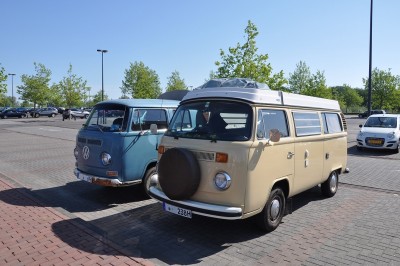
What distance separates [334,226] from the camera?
18.7 feet

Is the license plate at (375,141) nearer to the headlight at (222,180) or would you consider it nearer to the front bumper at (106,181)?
the front bumper at (106,181)

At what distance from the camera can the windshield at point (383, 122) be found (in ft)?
52.2

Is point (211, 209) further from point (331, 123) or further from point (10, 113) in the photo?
point (10, 113)

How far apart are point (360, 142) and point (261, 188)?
12.4m

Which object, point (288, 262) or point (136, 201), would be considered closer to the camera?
point (288, 262)

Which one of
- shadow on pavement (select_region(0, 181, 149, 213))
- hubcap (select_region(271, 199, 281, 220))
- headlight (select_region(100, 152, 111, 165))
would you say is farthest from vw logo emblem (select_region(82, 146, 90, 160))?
hubcap (select_region(271, 199, 281, 220))

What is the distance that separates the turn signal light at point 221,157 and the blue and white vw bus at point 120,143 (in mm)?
2253

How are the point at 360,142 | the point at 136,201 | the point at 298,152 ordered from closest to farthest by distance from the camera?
1. the point at 298,152
2. the point at 136,201
3. the point at 360,142

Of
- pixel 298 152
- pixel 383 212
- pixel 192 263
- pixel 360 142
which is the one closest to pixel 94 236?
pixel 192 263

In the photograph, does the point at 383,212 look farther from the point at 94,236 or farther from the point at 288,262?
the point at 94,236

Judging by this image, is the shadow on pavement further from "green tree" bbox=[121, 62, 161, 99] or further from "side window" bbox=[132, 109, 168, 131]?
"green tree" bbox=[121, 62, 161, 99]

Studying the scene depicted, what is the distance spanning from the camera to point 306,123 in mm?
6371

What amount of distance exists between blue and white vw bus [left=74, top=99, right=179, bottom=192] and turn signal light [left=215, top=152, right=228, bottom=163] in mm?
2253

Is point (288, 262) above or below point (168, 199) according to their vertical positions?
below
